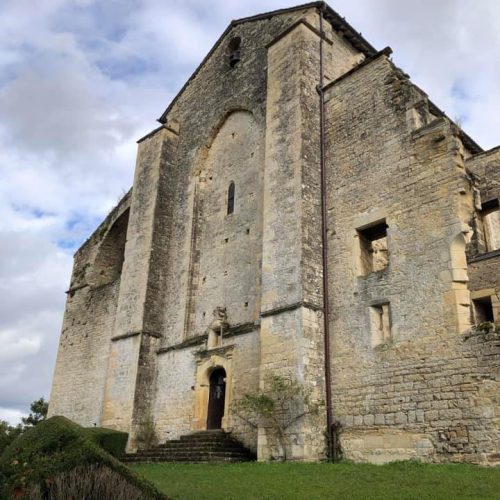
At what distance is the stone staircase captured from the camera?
12.0 metres

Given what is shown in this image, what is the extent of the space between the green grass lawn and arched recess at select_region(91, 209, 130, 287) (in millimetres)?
11874

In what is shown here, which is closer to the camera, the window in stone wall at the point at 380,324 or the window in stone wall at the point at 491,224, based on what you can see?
the window in stone wall at the point at 380,324

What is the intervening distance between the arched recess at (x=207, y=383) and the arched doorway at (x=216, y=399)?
0.25 ft

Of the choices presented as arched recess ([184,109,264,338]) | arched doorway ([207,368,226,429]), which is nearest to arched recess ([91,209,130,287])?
arched recess ([184,109,264,338])

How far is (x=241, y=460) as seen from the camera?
1186 cm

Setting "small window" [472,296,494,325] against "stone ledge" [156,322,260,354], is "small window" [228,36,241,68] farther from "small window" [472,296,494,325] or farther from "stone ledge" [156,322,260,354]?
"small window" [472,296,494,325]

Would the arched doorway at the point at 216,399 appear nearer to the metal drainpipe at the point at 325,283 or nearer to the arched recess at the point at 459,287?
the metal drainpipe at the point at 325,283

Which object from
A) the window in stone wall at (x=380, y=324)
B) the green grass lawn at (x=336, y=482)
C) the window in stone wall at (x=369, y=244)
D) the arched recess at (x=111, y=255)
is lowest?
the green grass lawn at (x=336, y=482)

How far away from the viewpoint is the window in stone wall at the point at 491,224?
14.8 metres

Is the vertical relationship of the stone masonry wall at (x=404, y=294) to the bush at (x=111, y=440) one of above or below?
above

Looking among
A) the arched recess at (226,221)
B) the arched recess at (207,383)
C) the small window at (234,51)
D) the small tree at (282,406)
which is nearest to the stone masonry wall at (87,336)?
the arched recess at (226,221)

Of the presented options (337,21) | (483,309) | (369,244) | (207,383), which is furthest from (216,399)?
(337,21)

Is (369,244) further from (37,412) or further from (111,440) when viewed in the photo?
(37,412)

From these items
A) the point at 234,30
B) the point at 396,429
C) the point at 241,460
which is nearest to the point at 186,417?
the point at 241,460
